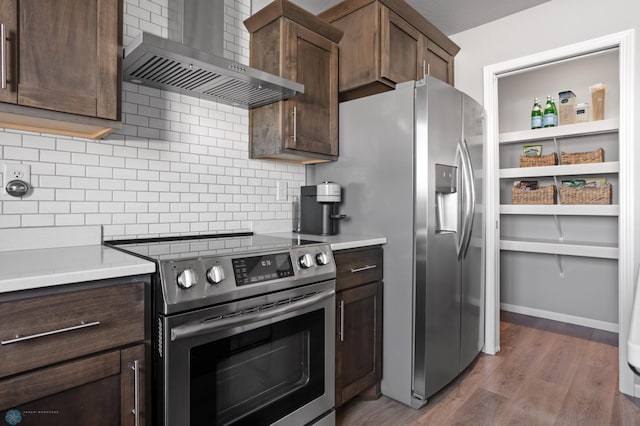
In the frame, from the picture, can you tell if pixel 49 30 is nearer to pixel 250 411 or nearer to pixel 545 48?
pixel 250 411

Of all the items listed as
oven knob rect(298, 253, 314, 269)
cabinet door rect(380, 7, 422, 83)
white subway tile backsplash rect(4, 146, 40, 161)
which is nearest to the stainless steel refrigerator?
cabinet door rect(380, 7, 422, 83)

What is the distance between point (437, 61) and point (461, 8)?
0.43 metres

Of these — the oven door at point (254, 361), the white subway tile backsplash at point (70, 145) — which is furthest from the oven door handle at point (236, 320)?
the white subway tile backsplash at point (70, 145)

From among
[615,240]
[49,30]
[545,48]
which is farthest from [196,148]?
[615,240]

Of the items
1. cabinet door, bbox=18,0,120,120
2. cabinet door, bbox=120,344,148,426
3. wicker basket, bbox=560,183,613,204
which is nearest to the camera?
cabinet door, bbox=120,344,148,426

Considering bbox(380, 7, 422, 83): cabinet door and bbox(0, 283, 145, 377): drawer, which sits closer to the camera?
bbox(0, 283, 145, 377): drawer

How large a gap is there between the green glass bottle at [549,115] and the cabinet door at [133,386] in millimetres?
3760

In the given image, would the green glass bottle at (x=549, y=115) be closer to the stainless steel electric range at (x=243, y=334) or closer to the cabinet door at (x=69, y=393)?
the stainless steel electric range at (x=243, y=334)

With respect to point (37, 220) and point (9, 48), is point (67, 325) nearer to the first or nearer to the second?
point (37, 220)

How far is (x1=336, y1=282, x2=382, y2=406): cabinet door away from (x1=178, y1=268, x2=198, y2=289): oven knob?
88 cm

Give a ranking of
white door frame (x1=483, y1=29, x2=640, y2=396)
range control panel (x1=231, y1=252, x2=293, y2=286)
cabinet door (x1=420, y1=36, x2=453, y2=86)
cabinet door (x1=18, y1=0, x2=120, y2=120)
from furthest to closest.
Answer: cabinet door (x1=420, y1=36, x2=453, y2=86)
white door frame (x1=483, y1=29, x2=640, y2=396)
range control panel (x1=231, y1=252, x2=293, y2=286)
cabinet door (x1=18, y1=0, x2=120, y2=120)

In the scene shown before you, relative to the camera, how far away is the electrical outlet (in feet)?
4.96

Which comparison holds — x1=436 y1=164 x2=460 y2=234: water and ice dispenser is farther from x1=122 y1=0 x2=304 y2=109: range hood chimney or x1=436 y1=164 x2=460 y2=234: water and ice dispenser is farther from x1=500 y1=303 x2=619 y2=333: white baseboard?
x1=500 y1=303 x2=619 y2=333: white baseboard

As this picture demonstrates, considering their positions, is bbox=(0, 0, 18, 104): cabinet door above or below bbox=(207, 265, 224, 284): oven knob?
above
